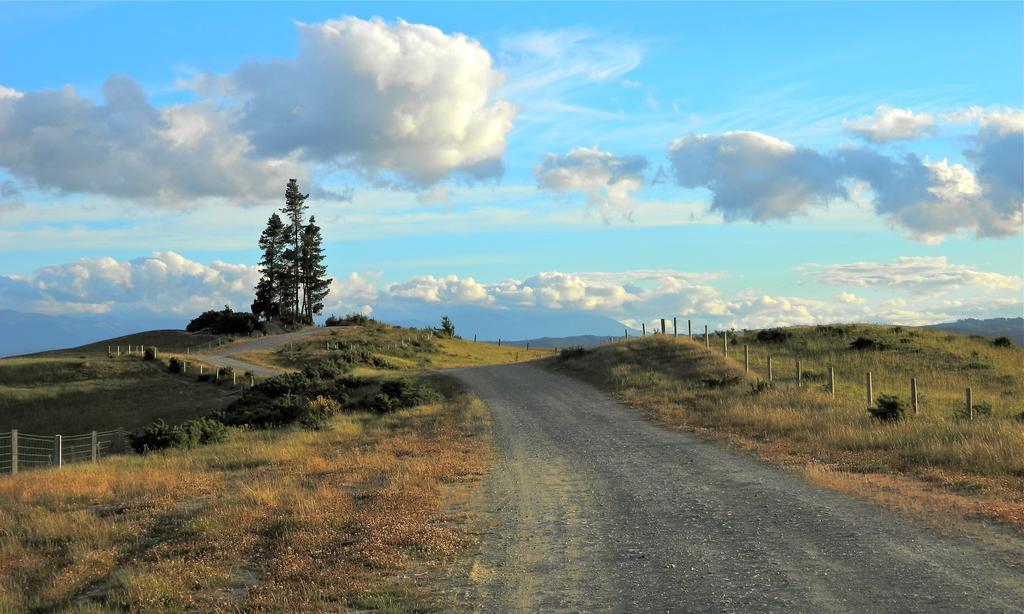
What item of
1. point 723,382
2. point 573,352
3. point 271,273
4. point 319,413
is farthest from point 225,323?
point 723,382

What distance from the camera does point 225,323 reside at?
88.5m

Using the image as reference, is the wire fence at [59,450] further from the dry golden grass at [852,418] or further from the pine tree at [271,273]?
the pine tree at [271,273]

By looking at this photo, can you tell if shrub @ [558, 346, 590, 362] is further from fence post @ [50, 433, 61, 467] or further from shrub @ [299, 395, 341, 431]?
fence post @ [50, 433, 61, 467]

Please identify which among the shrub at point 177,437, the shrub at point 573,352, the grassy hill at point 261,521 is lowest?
the shrub at point 177,437

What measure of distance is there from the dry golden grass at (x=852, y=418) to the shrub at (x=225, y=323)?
2248 inches

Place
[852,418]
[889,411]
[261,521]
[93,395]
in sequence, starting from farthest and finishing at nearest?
[93,395] < [852,418] < [889,411] < [261,521]

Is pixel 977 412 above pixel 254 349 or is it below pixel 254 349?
below

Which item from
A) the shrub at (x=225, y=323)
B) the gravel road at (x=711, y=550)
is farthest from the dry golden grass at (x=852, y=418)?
the shrub at (x=225, y=323)

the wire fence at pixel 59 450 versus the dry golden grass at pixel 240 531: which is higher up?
the dry golden grass at pixel 240 531

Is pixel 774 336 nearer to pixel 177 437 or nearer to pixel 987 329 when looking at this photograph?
pixel 177 437

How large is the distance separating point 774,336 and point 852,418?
31284 millimetres

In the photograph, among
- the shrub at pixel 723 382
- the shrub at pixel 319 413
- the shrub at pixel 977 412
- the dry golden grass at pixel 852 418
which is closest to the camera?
the dry golden grass at pixel 852 418

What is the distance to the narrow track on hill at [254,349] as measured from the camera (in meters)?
59.7

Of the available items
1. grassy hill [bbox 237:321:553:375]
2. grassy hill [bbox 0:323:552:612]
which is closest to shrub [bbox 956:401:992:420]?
grassy hill [bbox 0:323:552:612]
